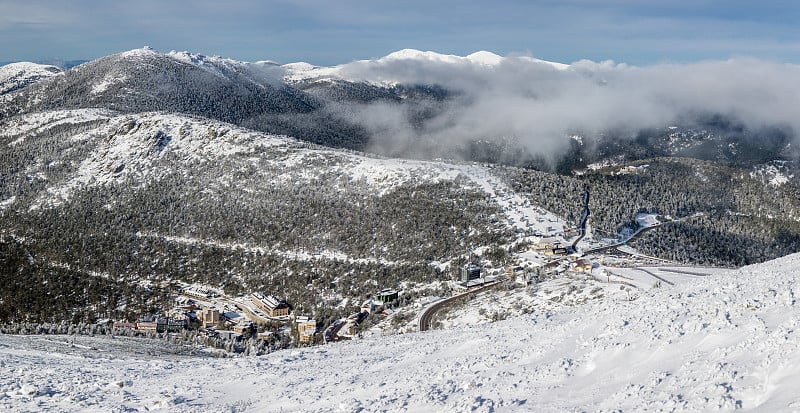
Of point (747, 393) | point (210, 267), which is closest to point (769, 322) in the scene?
point (747, 393)

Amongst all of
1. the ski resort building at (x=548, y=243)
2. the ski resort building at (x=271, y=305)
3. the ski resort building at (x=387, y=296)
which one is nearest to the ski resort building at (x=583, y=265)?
the ski resort building at (x=548, y=243)

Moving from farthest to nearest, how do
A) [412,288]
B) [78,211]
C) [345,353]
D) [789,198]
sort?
[789,198], [78,211], [412,288], [345,353]

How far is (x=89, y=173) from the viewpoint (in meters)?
121

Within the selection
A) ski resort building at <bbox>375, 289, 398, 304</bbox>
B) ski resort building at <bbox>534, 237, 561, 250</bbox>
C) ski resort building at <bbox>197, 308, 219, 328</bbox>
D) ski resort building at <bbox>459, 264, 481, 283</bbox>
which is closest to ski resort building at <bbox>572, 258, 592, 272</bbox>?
ski resort building at <bbox>534, 237, 561, 250</bbox>

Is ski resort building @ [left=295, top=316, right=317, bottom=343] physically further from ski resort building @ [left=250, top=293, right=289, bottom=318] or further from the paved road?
the paved road

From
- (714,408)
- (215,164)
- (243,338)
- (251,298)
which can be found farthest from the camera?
(215,164)

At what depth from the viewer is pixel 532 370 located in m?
21.1

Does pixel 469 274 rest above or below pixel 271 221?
below

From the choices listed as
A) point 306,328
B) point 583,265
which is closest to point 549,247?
point 583,265

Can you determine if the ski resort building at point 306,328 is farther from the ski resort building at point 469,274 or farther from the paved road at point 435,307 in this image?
the ski resort building at point 469,274

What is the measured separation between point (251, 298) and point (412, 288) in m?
22.9

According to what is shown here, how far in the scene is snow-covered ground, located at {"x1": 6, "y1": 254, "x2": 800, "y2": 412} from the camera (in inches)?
659

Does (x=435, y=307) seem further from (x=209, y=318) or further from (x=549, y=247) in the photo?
(x=209, y=318)

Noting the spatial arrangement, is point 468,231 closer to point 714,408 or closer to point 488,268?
point 488,268
